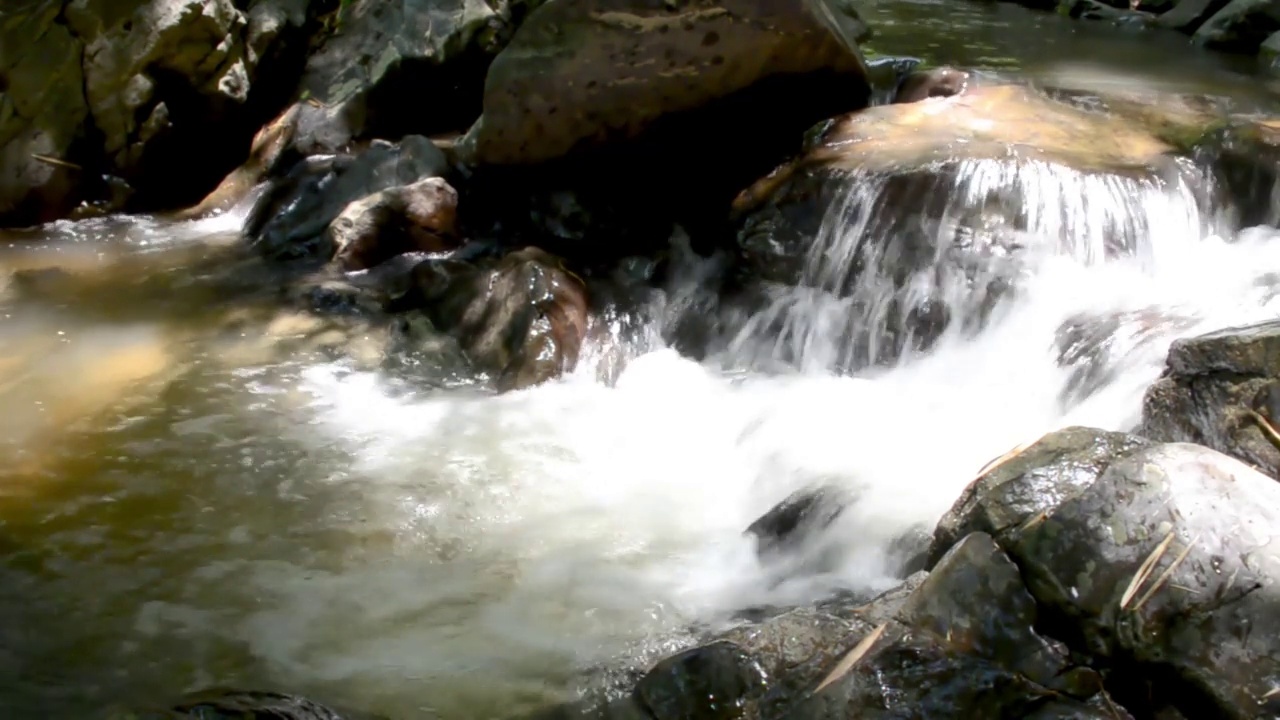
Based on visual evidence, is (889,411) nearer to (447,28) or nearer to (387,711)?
(387,711)

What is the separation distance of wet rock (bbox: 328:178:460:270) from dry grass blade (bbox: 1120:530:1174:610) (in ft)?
15.7

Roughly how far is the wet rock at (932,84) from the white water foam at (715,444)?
1.89 m

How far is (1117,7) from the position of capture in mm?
12898

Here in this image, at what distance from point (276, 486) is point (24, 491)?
94cm

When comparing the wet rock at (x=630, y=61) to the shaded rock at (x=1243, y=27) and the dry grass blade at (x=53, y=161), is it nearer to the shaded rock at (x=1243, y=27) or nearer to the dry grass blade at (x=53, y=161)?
the dry grass blade at (x=53, y=161)

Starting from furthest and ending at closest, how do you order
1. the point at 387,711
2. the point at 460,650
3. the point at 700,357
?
the point at 700,357
the point at 460,650
the point at 387,711

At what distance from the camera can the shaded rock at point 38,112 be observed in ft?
23.8

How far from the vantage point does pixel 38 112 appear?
24.1 ft

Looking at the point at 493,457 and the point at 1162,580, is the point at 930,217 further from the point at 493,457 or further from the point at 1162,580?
the point at 1162,580

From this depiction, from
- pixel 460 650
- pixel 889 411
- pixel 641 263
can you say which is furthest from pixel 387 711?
pixel 641 263

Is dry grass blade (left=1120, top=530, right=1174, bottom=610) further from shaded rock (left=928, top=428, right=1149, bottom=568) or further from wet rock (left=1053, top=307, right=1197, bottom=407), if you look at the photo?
wet rock (left=1053, top=307, right=1197, bottom=407)

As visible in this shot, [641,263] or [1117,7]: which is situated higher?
[1117,7]

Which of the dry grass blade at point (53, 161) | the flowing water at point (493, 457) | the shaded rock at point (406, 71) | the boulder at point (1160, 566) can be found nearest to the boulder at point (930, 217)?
the flowing water at point (493, 457)

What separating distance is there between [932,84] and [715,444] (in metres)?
3.33
